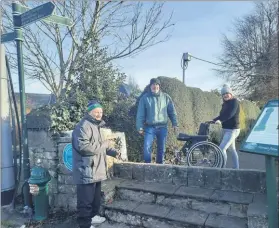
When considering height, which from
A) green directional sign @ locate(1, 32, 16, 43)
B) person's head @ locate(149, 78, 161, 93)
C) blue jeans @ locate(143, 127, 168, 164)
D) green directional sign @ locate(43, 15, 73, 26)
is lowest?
blue jeans @ locate(143, 127, 168, 164)

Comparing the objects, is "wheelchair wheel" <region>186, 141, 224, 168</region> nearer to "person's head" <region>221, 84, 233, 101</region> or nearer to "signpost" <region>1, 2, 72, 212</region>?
"person's head" <region>221, 84, 233, 101</region>

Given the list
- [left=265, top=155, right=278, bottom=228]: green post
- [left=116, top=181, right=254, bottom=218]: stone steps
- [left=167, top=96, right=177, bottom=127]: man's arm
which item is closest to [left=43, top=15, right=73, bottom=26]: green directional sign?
[left=167, top=96, right=177, bottom=127]: man's arm

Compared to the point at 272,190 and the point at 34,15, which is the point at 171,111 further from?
the point at 34,15

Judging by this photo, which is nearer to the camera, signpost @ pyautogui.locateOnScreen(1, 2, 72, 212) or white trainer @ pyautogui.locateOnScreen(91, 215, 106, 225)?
white trainer @ pyautogui.locateOnScreen(91, 215, 106, 225)

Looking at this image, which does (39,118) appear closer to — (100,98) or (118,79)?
(100,98)

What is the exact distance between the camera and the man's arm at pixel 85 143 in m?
3.14

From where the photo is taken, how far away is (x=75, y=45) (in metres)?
7.95

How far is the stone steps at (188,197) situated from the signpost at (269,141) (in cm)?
78

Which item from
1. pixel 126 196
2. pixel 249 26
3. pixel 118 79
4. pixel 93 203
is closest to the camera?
pixel 93 203

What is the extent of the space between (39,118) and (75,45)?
4.31 m

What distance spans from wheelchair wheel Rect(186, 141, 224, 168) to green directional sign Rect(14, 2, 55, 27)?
3238 millimetres

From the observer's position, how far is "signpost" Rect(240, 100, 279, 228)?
2305 mm

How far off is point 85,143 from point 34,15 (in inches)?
82.7

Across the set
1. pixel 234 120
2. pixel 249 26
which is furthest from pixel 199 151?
pixel 249 26
